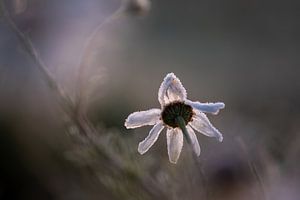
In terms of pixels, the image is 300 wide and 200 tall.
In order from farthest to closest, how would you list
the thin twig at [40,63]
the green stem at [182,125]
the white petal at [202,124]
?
the thin twig at [40,63] < the white petal at [202,124] < the green stem at [182,125]

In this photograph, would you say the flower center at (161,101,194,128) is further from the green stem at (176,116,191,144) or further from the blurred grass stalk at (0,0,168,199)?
the blurred grass stalk at (0,0,168,199)

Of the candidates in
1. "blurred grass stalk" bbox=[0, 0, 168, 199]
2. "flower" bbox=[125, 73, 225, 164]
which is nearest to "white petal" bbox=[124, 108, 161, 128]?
"flower" bbox=[125, 73, 225, 164]

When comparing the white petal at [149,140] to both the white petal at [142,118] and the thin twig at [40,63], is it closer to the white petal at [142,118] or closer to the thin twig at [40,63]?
the white petal at [142,118]

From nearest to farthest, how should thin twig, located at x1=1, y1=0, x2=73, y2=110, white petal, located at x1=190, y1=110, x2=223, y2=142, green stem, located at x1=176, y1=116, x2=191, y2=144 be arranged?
green stem, located at x1=176, y1=116, x2=191, y2=144, white petal, located at x1=190, y1=110, x2=223, y2=142, thin twig, located at x1=1, y1=0, x2=73, y2=110

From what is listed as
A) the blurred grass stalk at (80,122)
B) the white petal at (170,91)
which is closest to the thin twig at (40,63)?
the blurred grass stalk at (80,122)

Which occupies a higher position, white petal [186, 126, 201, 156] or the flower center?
the flower center

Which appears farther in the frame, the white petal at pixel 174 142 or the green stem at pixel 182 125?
the white petal at pixel 174 142

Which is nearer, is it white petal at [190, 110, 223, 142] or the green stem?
the green stem
